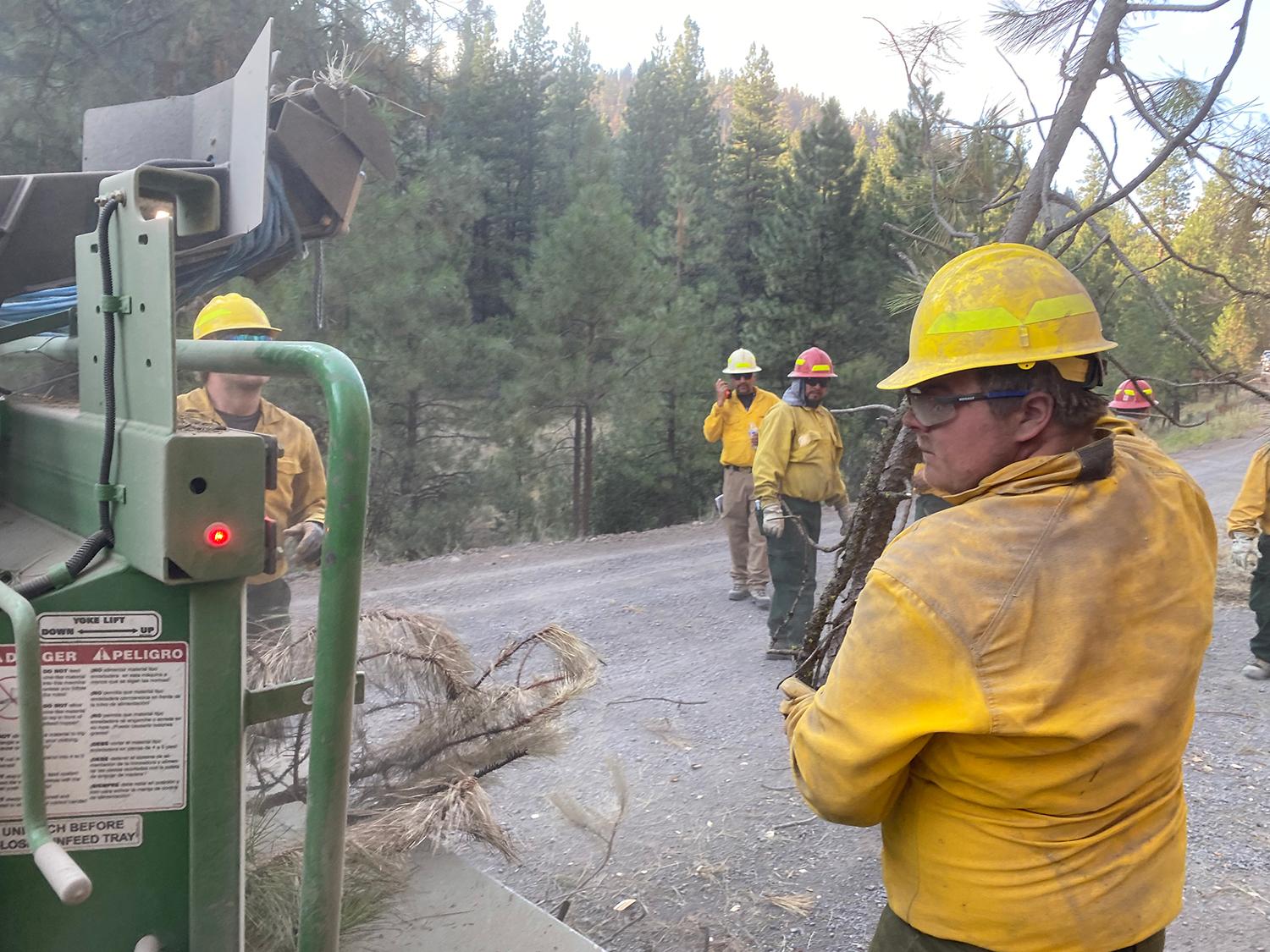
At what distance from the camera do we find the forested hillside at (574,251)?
3.85m

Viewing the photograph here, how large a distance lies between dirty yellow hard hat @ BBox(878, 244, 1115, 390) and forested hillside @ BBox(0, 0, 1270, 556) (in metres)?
1.27

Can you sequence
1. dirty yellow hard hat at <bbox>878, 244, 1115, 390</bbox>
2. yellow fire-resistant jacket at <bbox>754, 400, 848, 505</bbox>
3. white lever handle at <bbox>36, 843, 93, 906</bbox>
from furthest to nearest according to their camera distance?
1. yellow fire-resistant jacket at <bbox>754, 400, 848, 505</bbox>
2. dirty yellow hard hat at <bbox>878, 244, 1115, 390</bbox>
3. white lever handle at <bbox>36, 843, 93, 906</bbox>

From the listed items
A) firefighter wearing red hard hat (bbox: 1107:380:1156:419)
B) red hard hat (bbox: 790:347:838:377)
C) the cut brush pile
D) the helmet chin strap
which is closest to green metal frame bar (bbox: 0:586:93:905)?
the cut brush pile

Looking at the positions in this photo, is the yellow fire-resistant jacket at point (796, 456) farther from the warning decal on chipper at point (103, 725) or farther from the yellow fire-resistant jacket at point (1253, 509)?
the warning decal on chipper at point (103, 725)

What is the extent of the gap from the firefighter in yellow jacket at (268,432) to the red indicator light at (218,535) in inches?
87.8

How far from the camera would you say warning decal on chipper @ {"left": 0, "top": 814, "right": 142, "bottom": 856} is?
1.26 m

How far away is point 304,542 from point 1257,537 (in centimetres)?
562

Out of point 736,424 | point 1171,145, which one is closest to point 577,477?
point 736,424

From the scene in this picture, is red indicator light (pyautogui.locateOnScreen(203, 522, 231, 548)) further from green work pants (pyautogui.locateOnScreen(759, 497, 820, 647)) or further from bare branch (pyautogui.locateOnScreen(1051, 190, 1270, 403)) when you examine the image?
green work pants (pyautogui.locateOnScreen(759, 497, 820, 647))

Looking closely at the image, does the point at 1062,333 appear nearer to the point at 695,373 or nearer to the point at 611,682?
the point at 611,682

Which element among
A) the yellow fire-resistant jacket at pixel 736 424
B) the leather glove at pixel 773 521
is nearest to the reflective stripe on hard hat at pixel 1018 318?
the leather glove at pixel 773 521

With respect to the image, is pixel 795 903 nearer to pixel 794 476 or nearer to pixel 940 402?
→ pixel 940 402

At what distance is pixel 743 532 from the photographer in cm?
826

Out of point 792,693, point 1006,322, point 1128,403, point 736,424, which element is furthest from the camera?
point 736,424
